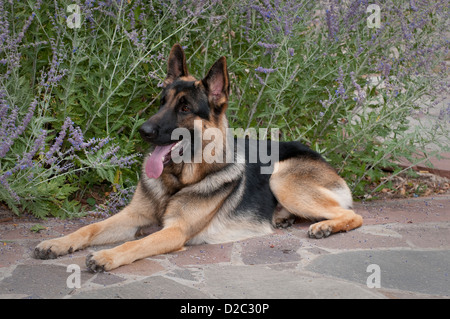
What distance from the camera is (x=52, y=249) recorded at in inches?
148

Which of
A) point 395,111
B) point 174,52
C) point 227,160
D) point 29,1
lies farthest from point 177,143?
point 395,111

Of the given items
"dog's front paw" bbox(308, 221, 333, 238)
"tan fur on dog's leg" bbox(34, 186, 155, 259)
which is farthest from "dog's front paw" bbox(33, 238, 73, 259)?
"dog's front paw" bbox(308, 221, 333, 238)

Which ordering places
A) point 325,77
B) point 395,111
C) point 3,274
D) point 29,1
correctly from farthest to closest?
point 325,77, point 395,111, point 29,1, point 3,274

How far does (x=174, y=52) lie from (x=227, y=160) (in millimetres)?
1025

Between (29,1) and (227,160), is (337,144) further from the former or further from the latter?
(29,1)

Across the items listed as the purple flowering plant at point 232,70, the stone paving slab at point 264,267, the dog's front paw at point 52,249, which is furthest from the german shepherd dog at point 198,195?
the purple flowering plant at point 232,70

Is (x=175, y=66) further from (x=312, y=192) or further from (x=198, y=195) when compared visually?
(x=312, y=192)

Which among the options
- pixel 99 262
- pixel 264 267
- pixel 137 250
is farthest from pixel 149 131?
pixel 264 267

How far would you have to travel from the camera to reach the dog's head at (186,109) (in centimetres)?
409

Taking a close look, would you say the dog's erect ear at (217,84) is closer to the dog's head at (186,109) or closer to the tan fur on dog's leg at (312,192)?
the dog's head at (186,109)

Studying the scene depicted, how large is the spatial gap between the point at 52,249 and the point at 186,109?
1473 millimetres

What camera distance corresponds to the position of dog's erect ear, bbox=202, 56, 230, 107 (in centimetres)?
413

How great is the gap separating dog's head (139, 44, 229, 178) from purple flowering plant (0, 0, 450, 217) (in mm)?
609

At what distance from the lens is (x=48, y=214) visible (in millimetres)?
4969
